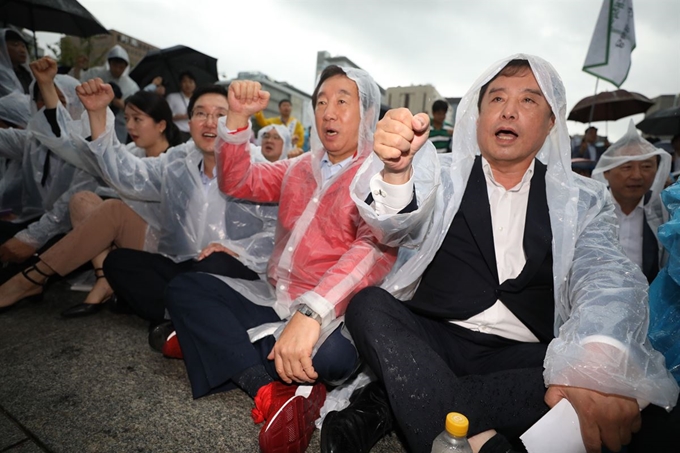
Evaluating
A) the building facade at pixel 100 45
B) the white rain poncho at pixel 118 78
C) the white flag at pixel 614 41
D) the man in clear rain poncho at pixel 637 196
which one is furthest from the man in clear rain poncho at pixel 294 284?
the building facade at pixel 100 45

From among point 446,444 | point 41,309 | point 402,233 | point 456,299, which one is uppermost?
point 402,233

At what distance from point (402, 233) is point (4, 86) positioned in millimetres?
4935

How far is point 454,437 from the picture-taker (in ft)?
3.16

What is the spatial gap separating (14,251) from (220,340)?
1.94 m

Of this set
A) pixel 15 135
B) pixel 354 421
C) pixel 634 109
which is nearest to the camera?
pixel 354 421

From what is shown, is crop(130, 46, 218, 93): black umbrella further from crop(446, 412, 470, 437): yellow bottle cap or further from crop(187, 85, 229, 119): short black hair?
crop(446, 412, 470, 437): yellow bottle cap

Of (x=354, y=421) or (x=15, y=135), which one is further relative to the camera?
(x=15, y=135)

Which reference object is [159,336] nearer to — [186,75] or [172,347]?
[172,347]

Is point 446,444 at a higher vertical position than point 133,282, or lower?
higher

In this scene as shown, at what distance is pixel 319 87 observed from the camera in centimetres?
202

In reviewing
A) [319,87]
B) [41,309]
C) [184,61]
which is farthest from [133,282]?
[184,61]

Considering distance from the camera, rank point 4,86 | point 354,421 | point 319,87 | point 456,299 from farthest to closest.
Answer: point 4,86 → point 319,87 → point 456,299 → point 354,421

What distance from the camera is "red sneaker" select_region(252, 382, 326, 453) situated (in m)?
1.26

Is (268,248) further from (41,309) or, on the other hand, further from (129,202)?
(41,309)
